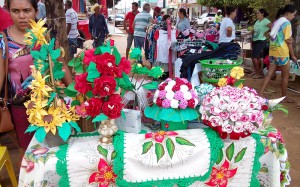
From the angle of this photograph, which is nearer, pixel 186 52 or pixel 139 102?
pixel 139 102

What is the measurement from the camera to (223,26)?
6.16 meters

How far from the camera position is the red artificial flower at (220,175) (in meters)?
1.95

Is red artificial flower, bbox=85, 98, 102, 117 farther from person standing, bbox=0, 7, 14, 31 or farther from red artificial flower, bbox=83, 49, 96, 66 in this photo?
person standing, bbox=0, 7, 14, 31

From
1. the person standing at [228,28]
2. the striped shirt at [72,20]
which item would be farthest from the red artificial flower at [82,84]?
the striped shirt at [72,20]

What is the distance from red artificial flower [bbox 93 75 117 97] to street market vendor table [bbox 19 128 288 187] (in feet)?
1.07

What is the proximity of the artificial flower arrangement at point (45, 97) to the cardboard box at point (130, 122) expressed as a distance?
30 centimetres

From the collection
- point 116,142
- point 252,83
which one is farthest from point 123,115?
point 252,83

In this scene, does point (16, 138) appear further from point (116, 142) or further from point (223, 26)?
point (223, 26)

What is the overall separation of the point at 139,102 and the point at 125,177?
0.55m

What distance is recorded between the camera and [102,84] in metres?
1.67

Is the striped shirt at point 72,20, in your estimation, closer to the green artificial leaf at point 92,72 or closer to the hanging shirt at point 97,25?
the hanging shirt at point 97,25

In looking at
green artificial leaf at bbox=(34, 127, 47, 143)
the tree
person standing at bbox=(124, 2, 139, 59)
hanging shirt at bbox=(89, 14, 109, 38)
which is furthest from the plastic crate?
hanging shirt at bbox=(89, 14, 109, 38)

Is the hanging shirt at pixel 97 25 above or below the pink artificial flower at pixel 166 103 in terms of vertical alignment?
above

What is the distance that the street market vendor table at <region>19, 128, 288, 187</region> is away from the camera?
1786mm
